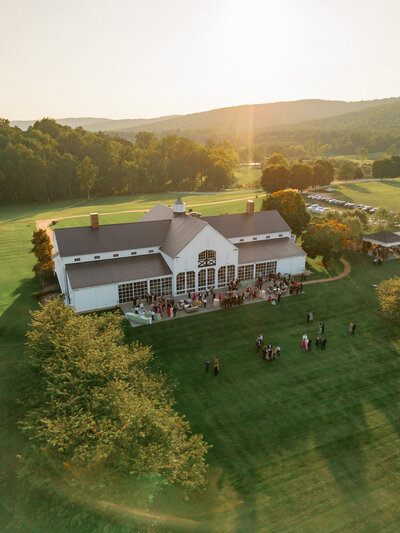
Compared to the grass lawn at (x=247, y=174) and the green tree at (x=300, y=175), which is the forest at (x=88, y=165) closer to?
the grass lawn at (x=247, y=174)

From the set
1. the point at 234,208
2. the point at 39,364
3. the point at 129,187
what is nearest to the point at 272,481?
the point at 39,364

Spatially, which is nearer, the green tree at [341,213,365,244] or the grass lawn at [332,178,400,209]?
the green tree at [341,213,365,244]

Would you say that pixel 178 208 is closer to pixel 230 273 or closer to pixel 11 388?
pixel 230 273

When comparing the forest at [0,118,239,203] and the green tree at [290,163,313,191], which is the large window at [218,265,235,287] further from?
the forest at [0,118,239,203]

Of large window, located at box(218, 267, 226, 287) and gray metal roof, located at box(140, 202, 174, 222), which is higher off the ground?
gray metal roof, located at box(140, 202, 174, 222)

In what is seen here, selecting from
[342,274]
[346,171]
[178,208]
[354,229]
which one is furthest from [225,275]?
[346,171]

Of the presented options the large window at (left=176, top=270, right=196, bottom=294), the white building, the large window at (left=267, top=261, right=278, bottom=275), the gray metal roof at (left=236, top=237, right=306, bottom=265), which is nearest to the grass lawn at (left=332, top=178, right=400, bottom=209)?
the gray metal roof at (left=236, top=237, right=306, bottom=265)

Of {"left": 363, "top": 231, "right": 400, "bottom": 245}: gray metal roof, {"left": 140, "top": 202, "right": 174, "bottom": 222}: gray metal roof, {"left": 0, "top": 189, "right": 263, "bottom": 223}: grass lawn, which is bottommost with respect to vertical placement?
{"left": 0, "top": 189, "right": 263, "bottom": 223}: grass lawn

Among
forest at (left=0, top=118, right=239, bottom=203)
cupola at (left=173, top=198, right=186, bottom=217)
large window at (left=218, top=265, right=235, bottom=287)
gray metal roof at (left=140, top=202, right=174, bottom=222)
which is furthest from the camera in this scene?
forest at (left=0, top=118, right=239, bottom=203)
